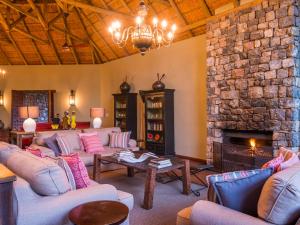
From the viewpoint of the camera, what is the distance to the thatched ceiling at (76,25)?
6.51 m

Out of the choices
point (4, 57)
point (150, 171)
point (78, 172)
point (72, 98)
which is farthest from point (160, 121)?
point (4, 57)

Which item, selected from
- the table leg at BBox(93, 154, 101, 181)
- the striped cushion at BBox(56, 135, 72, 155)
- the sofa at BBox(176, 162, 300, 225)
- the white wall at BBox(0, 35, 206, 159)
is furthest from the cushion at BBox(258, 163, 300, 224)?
the white wall at BBox(0, 35, 206, 159)

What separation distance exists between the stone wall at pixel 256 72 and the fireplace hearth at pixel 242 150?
152 mm

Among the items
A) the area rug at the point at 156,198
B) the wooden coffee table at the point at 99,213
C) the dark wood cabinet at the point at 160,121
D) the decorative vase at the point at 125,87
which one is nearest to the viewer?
the wooden coffee table at the point at 99,213

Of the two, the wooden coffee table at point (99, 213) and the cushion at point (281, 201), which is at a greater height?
the cushion at point (281, 201)

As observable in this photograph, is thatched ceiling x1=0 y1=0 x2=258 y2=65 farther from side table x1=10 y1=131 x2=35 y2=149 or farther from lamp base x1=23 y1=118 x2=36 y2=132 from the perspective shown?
side table x1=10 y1=131 x2=35 y2=149

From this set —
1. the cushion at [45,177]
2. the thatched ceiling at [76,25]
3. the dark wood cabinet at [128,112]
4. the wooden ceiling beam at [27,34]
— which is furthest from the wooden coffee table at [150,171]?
the wooden ceiling beam at [27,34]

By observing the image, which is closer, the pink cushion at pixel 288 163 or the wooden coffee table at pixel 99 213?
the wooden coffee table at pixel 99 213

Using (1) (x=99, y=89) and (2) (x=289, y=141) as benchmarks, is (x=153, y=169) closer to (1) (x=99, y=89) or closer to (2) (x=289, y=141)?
(2) (x=289, y=141)

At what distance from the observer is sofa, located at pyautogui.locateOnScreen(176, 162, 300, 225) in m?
1.64

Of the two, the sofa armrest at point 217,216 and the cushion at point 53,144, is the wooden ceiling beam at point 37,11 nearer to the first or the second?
the cushion at point 53,144

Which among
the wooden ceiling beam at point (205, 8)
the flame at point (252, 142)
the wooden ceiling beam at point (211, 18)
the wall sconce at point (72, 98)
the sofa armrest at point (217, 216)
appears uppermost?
the wooden ceiling beam at point (205, 8)

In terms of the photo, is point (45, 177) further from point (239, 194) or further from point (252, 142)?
point (252, 142)

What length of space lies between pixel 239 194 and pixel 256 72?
12.0ft
